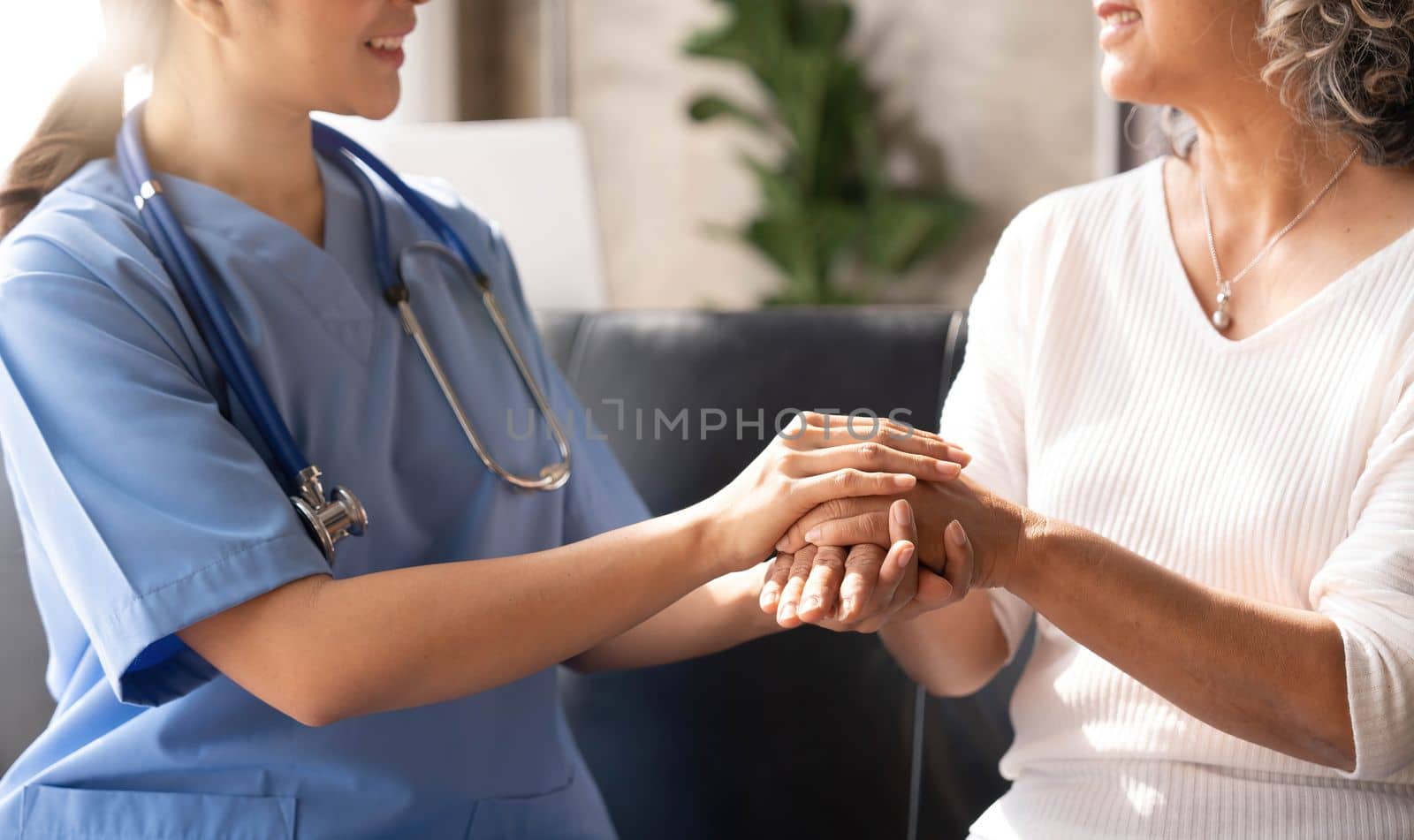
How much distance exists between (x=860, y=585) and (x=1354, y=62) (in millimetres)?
637

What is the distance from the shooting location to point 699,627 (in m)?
1.32

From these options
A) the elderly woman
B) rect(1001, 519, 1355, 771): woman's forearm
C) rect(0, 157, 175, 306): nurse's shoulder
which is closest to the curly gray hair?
the elderly woman

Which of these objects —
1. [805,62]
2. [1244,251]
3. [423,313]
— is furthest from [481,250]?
[805,62]

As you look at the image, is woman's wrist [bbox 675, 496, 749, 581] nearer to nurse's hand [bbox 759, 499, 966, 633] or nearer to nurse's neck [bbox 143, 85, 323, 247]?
nurse's hand [bbox 759, 499, 966, 633]

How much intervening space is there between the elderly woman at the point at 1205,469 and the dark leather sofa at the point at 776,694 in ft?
0.77

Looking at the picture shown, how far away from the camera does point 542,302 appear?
2.06 meters

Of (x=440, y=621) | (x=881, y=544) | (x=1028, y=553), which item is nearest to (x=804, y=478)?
(x=881, y=544)

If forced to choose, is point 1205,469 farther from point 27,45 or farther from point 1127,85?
point 27,45

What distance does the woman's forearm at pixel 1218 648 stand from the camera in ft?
3.28

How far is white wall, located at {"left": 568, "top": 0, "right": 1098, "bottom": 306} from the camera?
12.9 ft

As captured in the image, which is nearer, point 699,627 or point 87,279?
point 87,279

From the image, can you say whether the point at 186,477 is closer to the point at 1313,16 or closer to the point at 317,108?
the point at 317,108

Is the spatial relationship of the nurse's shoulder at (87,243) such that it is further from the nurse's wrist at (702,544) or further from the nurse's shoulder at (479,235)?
the nurse's wrist at (702,544)

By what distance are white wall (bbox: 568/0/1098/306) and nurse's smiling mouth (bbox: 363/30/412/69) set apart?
9.78ft
